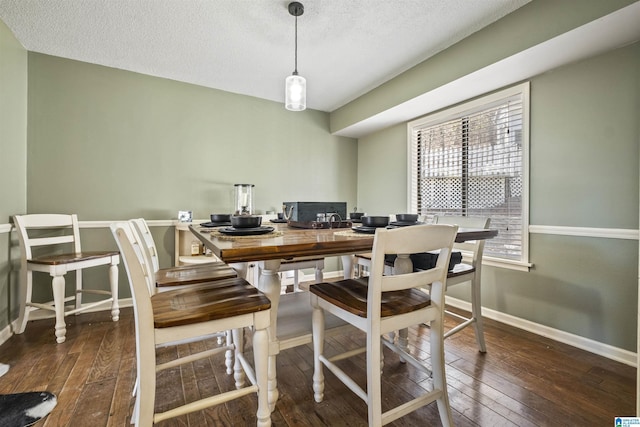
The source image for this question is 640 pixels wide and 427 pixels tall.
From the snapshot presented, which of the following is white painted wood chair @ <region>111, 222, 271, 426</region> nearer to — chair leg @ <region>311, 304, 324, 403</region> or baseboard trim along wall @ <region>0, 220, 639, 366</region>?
chair leg @ <region>311, 304, 324, 403</region>

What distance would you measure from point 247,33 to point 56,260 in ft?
7.41

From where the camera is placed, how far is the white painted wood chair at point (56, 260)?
208 centimetres

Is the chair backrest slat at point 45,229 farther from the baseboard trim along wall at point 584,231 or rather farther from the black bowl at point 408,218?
the black bowl at point 408,218

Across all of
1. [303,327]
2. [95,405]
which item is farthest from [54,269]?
[303,327]

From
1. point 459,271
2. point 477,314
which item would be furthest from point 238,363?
point 477,314

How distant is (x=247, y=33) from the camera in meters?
2.22

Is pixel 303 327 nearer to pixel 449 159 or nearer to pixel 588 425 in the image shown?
pixel 588 425

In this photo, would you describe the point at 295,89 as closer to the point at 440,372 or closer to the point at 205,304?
the point at 205,304

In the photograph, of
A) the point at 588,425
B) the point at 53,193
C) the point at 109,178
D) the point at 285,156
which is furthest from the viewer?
the point at 285,156

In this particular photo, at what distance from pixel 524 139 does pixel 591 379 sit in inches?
66.9

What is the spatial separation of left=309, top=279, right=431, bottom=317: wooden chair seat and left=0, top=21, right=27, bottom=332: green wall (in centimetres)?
249

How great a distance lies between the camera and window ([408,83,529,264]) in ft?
7.80

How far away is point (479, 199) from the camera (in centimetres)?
268

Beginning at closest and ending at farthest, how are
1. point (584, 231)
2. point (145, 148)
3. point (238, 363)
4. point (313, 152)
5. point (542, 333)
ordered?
point (238, 363) → point (584, 231) → point (542, 333) → point (145, 148) → point (313, 152)
